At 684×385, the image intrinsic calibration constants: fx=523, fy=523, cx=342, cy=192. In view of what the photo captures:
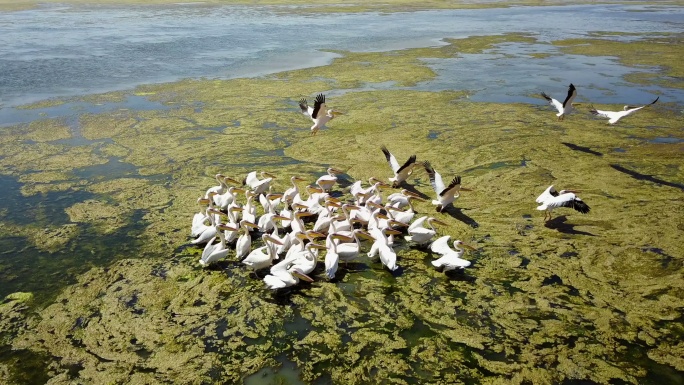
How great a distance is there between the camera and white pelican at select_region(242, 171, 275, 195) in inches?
295

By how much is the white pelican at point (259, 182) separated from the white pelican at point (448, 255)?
2793 millimetres

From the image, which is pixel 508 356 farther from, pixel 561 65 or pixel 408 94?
pixel 561 65

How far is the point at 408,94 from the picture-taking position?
13.3 m

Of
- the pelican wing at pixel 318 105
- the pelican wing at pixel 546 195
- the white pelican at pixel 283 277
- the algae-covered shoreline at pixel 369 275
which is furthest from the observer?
the pelican wing at pixel 318 105

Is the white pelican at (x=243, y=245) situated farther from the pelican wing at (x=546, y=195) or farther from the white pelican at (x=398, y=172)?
the pelican wing at (x=546, y=195)

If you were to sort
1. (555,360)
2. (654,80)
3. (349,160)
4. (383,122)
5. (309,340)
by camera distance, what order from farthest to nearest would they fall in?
1. (654,80)
2. (383,122)
3. (349,160)
4. (309,340)
5. (555,360)

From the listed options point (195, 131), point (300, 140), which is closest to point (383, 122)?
point (300, 140)

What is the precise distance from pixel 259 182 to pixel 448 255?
3193mm

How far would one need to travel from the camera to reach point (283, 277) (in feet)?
17.1

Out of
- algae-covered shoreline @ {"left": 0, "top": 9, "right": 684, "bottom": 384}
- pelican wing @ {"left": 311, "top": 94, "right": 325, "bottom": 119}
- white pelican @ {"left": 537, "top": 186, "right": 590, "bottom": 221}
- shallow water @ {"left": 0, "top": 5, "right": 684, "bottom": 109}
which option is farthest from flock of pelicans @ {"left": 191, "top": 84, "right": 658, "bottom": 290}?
shallow water @ {"left": 0, "top": 5, "right": 684, "bottom": 109}

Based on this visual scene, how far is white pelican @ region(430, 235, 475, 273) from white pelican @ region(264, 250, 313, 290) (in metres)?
1.38

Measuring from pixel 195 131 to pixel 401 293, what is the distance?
680 cm

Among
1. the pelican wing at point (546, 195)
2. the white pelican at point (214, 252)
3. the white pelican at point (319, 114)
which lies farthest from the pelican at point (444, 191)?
the white pelican at point (214, 252)

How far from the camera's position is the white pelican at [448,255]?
5.31 m
